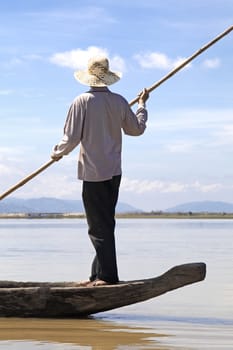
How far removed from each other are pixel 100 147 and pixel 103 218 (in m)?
0.53

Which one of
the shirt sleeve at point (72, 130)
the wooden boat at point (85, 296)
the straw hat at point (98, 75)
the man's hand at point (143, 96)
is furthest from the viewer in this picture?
the man's hand at point (143, 96)

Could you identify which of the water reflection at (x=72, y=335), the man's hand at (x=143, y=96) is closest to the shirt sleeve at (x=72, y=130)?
the man's hand at (x=143, y=96)

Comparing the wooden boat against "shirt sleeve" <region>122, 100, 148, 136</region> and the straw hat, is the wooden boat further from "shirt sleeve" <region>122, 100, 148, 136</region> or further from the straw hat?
the straw hat

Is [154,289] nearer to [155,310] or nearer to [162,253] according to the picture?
[155,310]

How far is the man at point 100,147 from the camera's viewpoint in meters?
6.10

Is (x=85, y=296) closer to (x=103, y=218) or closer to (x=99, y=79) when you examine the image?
→ (x=103, y=218)

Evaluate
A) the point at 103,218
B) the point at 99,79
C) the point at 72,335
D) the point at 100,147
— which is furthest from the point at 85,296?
the point at 99,79

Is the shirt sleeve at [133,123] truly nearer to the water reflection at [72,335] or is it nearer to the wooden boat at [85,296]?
the wooden boat at [85,296]

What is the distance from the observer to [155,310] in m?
7.05

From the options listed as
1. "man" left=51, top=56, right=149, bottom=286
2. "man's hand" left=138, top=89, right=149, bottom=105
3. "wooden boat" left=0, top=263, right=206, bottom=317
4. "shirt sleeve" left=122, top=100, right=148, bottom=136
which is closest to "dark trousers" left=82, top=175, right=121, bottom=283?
"man" left=51, top=56, right=149, bottom=286

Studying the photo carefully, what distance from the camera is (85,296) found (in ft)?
19.7

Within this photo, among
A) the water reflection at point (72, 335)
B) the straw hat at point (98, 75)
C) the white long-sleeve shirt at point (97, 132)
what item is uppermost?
the straw hat at point (98, 75)

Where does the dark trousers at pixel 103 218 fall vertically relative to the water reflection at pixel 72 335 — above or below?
above

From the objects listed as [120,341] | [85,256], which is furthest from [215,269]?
[120,341]
